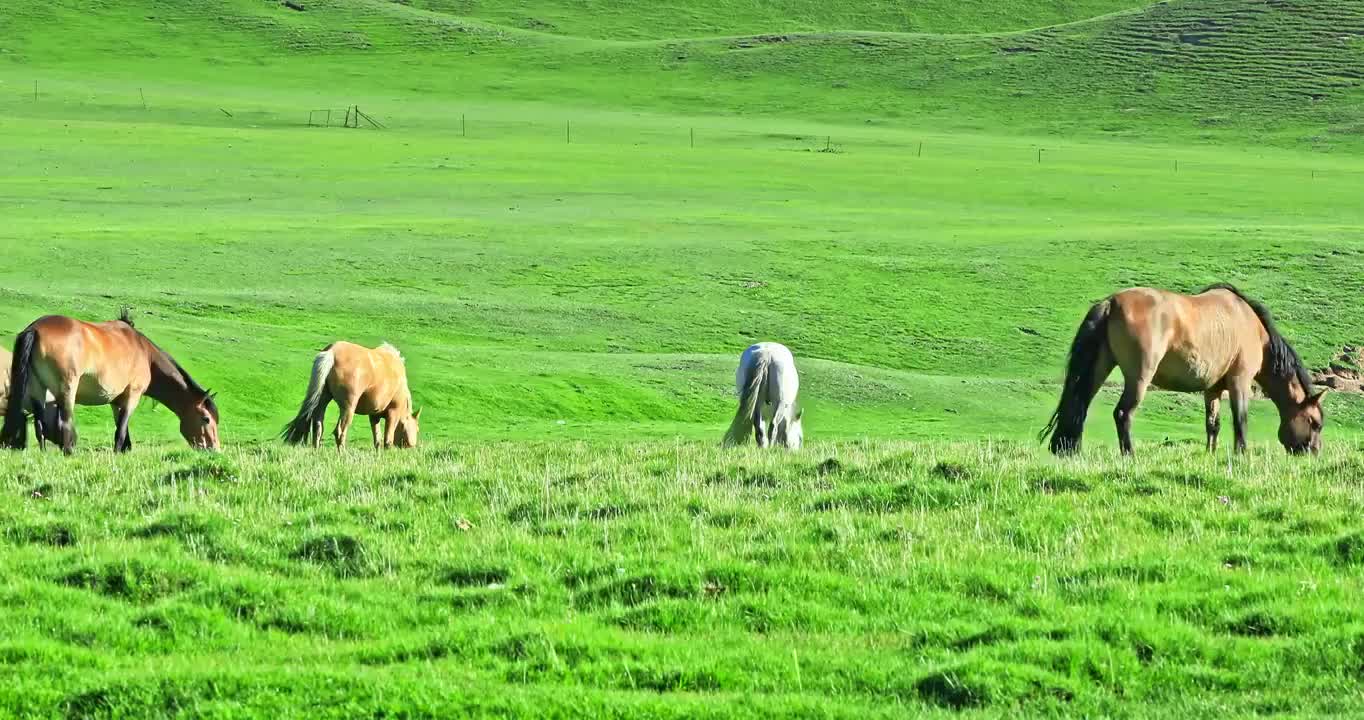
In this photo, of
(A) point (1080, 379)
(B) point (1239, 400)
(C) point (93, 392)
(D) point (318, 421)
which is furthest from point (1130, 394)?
(C) point (93, 392)

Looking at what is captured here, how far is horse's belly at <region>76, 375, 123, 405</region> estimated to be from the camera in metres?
15.0

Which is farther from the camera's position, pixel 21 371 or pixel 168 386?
pixel 168 386

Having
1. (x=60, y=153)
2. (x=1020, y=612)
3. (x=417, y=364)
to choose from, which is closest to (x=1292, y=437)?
(x=1020, y=612)

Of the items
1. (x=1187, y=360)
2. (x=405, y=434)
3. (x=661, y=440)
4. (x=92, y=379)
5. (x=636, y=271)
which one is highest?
(x=1187, y=360)

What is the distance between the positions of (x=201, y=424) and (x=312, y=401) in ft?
3.84

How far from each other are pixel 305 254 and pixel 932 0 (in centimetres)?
12339

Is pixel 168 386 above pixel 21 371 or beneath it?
beneath

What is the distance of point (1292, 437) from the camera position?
1648 centimetres

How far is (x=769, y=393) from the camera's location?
16969mm

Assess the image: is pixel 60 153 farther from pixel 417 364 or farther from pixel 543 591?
pixel 543 591

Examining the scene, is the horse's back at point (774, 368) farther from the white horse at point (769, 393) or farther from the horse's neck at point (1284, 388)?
the horse's neck at point (1284, 388)

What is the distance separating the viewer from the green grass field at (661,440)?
7488 mm

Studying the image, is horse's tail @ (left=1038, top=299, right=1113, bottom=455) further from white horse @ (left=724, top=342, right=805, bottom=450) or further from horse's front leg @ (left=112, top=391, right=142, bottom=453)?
horse's front leg @ (left=112, top=391, right=142, bottom=453)

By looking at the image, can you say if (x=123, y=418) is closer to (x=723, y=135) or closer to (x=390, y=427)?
(x=390, y=427)
